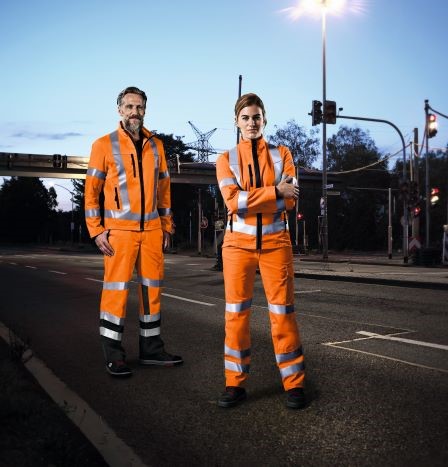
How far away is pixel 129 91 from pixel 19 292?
354 inches

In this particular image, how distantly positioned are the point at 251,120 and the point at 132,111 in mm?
1302

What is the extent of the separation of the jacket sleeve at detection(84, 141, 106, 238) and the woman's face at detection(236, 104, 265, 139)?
4.47 ft

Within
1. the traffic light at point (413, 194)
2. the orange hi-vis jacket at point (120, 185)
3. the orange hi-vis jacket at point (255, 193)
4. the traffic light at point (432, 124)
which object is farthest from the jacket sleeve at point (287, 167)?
the traffic light at point (413, 194)

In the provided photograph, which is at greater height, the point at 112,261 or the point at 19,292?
the point at 112,261

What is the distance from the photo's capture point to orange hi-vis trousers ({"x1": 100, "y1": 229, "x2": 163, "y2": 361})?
473cm

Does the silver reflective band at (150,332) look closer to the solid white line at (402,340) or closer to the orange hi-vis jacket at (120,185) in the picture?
the orange hi-vis jacket at (120,185)

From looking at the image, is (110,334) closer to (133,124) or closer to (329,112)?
(133,124)

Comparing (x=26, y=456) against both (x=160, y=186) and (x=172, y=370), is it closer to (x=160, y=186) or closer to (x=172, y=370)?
(x=172, y=370)

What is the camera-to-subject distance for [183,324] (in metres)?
7.86

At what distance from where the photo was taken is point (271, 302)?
393cm

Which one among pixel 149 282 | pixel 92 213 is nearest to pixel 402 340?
pixel 149 282

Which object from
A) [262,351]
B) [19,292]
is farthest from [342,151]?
[262,351]

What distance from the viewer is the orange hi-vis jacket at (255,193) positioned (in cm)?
388

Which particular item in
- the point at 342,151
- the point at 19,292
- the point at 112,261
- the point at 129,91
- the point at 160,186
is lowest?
the point at 19,292
